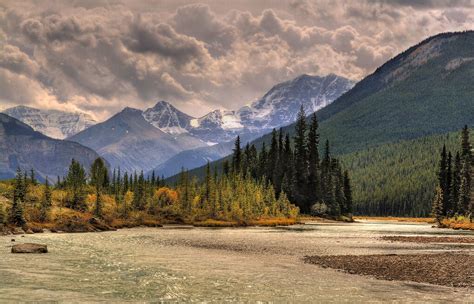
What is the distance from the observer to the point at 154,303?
3122 cm

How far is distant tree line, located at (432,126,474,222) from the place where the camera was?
152000mm

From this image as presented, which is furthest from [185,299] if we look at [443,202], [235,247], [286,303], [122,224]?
[443,202]

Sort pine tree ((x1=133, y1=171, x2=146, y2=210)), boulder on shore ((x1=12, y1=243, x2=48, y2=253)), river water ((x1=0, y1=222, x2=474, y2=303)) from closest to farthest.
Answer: river water ((x1=0, y1=222, x2=474, y2=303))
boulder on shore ((x1=12, y1=243, x2=48, y2=253))
pine tree ((x1=133, y1=171, x2=146, y2=210))

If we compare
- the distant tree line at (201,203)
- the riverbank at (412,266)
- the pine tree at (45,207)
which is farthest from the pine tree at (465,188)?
the pine tree at (45,207)

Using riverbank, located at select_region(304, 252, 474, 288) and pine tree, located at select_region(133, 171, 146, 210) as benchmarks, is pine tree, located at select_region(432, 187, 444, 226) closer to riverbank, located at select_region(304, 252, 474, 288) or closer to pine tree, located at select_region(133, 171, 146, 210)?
pine tree, located at select_region(133, 171, 146, 210)

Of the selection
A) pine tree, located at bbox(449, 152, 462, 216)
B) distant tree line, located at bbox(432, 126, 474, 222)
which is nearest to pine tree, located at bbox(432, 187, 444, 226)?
distant tree line, located at bbox(432, 126, 474, 222)

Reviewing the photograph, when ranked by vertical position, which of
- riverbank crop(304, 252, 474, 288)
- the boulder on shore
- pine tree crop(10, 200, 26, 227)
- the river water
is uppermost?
pine tree crop(10, 200, 26, 227)

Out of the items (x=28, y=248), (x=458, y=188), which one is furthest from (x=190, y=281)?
(x=458, y=188)

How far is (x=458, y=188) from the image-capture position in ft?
560

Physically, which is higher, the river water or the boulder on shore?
the boulder on shore

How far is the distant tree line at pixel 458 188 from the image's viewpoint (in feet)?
499

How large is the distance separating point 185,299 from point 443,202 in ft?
549

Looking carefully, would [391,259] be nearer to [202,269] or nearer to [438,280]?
[438,280]

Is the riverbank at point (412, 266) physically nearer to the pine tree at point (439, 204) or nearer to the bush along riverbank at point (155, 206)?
the bush along riverbank at point (155, 206)
